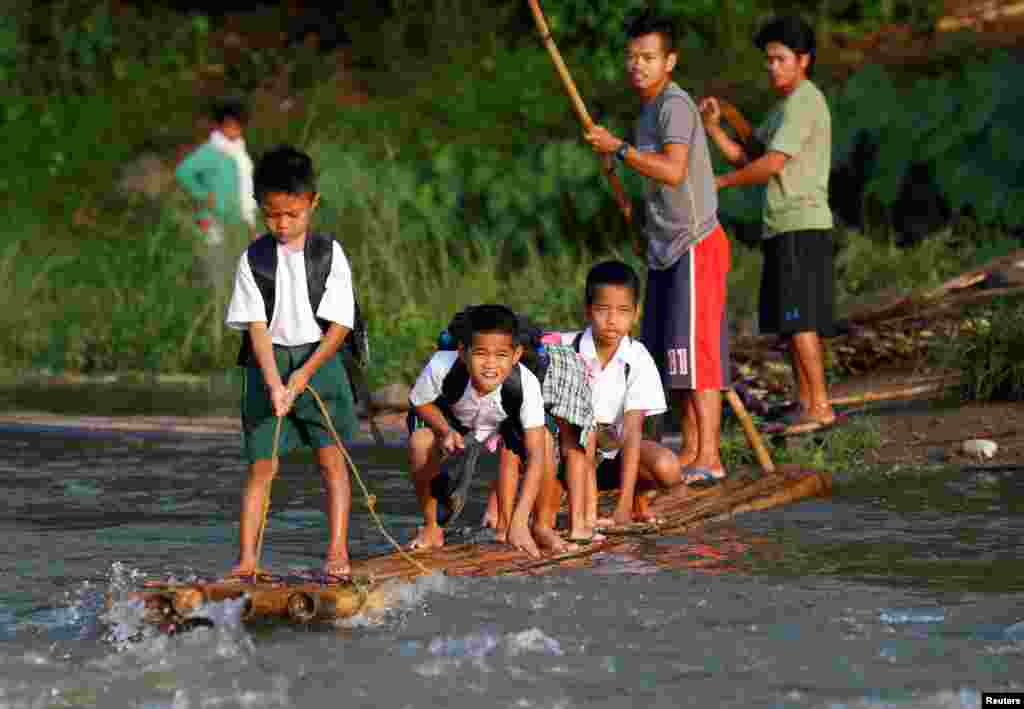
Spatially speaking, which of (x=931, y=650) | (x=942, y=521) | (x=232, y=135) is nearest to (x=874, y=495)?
(x=942, y=521)

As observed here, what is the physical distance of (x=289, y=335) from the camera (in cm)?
641

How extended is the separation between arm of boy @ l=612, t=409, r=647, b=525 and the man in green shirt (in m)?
1.77

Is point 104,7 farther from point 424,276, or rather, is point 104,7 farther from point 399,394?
point 399,394

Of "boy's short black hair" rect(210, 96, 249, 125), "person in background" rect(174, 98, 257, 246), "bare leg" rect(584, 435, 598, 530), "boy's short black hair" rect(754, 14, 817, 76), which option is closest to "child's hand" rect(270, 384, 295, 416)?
"bare leg" rect(584, 435, 598, 530)

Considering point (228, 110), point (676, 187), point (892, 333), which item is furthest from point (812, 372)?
point (228, 110)

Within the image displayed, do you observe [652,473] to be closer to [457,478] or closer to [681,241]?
[457,478]

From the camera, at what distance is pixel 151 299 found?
13648 mm

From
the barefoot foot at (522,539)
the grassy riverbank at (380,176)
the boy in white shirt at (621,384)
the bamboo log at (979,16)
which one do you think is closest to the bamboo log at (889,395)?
the grassy riverbank at (380,176)

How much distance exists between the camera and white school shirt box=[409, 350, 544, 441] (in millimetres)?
6832

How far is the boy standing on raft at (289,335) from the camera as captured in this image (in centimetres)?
632

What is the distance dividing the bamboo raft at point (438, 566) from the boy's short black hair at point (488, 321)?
2.41 ft

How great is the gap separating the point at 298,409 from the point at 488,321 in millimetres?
693

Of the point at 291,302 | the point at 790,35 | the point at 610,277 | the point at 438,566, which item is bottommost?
the point at 438,566

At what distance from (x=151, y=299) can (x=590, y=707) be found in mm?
9163
